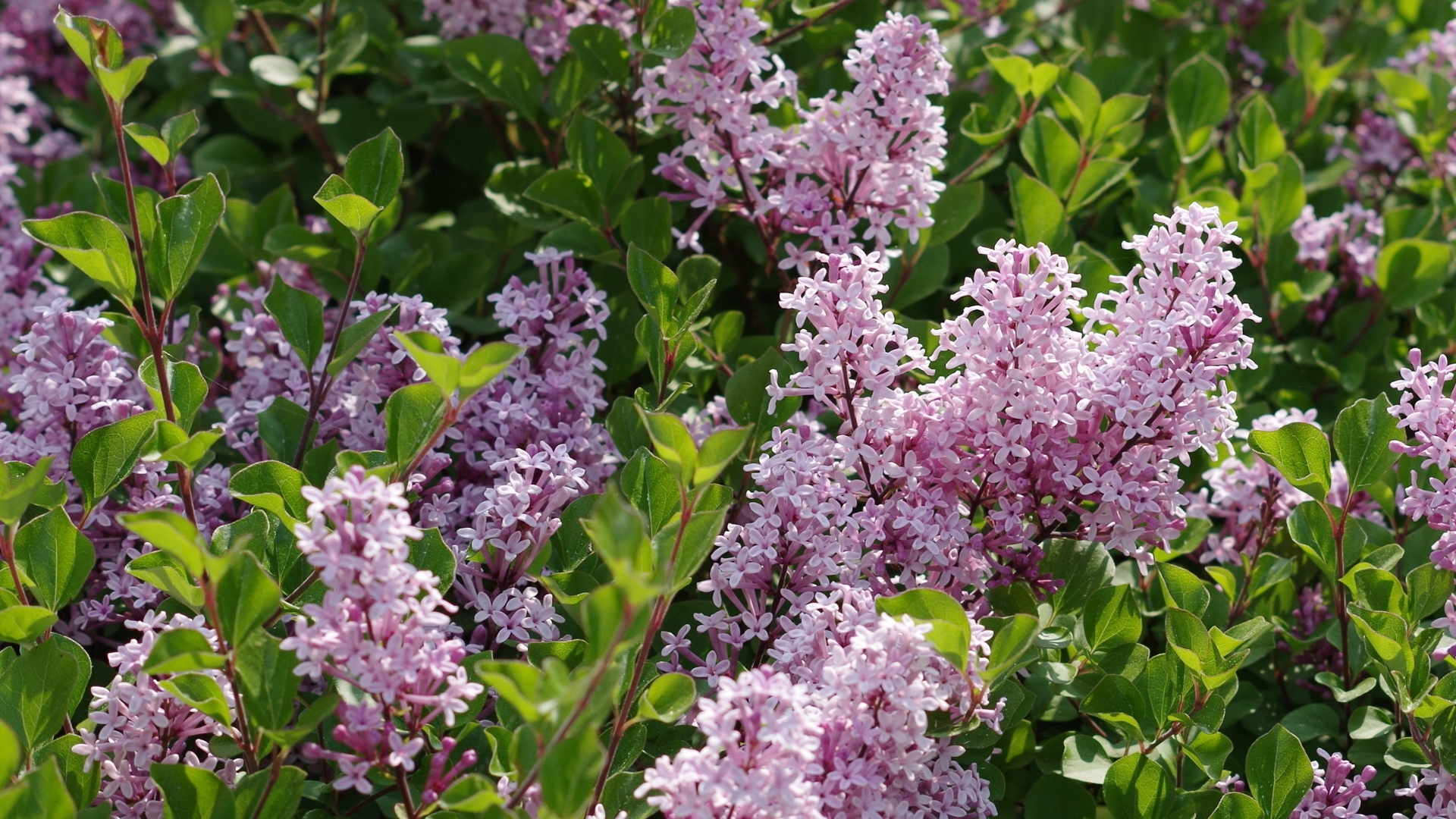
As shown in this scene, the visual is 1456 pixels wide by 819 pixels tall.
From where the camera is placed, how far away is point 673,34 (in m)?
1.44

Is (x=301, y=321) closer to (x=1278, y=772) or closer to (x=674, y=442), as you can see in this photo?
(x=674, y=442)

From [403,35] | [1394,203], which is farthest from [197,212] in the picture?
[1394,203]

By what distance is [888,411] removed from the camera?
3.83ft

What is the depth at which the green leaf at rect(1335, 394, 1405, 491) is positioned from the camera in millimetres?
1257

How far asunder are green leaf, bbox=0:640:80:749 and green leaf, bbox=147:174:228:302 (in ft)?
1.13

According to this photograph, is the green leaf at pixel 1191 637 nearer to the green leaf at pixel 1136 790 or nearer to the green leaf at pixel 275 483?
the green leaf at pixel 1136 790

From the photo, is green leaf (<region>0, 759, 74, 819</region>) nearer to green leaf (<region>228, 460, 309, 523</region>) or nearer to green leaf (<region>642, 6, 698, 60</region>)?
green leaf (<region>228, 460, 309, 523</region>)

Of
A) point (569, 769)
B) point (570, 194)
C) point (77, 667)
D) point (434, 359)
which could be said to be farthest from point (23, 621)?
point (570, 194)

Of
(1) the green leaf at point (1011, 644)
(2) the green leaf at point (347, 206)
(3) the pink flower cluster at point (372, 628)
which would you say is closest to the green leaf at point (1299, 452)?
(1) the green leaf at point (1011, 644)

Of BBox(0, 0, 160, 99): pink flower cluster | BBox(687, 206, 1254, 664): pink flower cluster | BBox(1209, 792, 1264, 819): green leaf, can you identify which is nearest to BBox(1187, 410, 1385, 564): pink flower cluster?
BBox(687, 206, 1254, 664): pink flower cluster

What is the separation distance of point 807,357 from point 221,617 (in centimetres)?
54

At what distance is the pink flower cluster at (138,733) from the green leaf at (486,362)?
1.04ft

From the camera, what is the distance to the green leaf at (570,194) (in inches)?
59.7

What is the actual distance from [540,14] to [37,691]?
1.08 m
